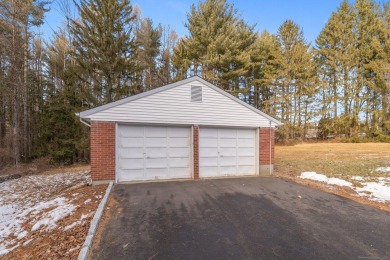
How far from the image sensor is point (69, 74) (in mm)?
16578

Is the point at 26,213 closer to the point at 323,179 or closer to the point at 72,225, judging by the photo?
the point at 72,225

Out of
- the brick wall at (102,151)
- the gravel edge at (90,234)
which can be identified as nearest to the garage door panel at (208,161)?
the brick wall at (102,151)

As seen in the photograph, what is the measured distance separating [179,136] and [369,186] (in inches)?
267

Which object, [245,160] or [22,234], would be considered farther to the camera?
[245,160]

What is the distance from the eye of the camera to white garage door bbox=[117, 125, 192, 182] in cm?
795

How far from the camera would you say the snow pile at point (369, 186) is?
6.40 meters

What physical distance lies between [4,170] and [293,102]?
27811mm

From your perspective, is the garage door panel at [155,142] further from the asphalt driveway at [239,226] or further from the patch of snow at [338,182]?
the patch of snow at [338,182]

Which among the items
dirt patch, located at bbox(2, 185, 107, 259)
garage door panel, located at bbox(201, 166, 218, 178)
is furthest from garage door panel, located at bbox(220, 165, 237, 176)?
dirt patch, located at bbox(2, 185, 107, 259)

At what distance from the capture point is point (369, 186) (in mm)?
7375

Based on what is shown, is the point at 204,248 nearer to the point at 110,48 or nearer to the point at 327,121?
the point at 110,48

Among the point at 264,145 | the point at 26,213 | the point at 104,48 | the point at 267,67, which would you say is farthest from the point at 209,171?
the point at 267,67

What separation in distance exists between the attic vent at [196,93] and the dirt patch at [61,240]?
5096 millimetres

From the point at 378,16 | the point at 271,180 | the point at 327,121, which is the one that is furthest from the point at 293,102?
the point at 271,180
